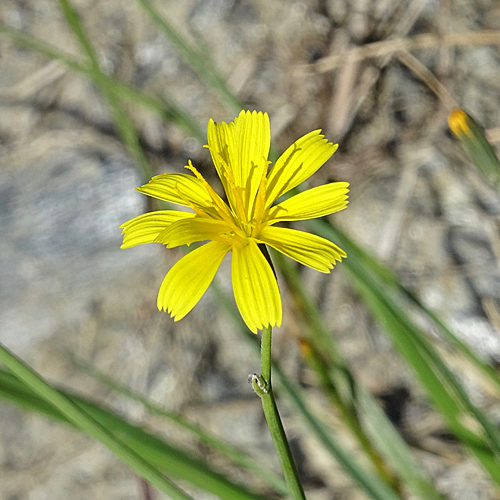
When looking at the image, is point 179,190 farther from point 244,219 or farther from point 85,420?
point 85,420

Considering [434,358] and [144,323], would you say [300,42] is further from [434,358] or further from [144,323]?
[434,358]

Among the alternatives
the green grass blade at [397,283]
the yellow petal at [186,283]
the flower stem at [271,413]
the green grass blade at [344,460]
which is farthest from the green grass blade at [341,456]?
the flower stem at [271,413]

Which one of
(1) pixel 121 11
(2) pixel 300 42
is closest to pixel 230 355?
(2) pixel 300 42

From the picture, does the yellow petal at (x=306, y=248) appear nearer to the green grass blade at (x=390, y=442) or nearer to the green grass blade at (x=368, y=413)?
the green grass blade at (x=368, y=413)

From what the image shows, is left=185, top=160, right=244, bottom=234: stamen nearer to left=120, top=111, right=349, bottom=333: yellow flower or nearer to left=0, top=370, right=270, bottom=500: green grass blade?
left=120, top=111, right=349, bottom=333: yellow flower

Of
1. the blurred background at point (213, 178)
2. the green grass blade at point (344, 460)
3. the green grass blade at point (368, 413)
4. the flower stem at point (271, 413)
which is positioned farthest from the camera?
the blurred background at point (213, 178)

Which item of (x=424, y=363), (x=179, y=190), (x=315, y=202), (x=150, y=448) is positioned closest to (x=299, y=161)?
(x=315, y=202)
